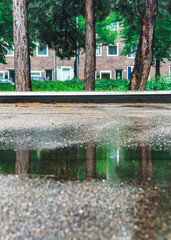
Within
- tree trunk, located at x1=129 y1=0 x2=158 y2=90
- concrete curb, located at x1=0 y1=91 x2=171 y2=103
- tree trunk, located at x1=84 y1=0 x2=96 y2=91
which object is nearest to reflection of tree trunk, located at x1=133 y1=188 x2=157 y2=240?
concrete curb, located at x1=0 y1=91 x2=171 y2=103

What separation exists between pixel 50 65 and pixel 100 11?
33.3 m


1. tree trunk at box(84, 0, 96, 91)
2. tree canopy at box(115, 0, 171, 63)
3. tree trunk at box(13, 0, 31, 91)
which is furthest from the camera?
tree canopy at box(115, 0, 171, 63)

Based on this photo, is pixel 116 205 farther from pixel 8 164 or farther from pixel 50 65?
pixel 50 65

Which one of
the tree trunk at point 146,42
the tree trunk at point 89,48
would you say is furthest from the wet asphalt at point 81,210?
the tree trunk at point 89,48

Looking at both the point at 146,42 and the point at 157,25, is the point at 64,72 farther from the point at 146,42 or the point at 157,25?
the point at 146,42

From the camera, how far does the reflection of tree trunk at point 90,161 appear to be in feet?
12.1

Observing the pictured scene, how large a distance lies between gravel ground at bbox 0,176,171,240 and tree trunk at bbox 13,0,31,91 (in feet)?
43.2

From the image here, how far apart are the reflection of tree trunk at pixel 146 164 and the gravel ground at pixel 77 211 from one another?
316mm

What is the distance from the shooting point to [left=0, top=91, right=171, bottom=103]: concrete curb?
45.2 ft

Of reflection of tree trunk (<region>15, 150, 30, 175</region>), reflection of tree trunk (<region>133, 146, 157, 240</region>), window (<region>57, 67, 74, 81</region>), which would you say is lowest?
reflection of tree trunk (<region>15, 150, 30, 175</region>)

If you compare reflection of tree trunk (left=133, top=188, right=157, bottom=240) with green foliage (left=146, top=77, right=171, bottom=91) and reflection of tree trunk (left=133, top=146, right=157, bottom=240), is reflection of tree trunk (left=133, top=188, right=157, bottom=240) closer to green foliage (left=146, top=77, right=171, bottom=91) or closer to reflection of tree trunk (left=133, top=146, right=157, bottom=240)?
reflection of tree trunk (left=133, top=146, right=157, bottom=240)

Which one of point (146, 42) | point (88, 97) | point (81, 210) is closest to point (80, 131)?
point (81, 210)

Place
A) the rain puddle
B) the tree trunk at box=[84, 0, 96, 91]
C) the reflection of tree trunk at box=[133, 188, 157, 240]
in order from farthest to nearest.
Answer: the tree trunk at box=[84, 0, 96, 91]
the rain puddle
the reflection of tree trunk at box=[133, 188, 157, 240]

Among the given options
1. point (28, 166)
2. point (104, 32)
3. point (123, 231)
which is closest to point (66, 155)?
point (28, 166)
